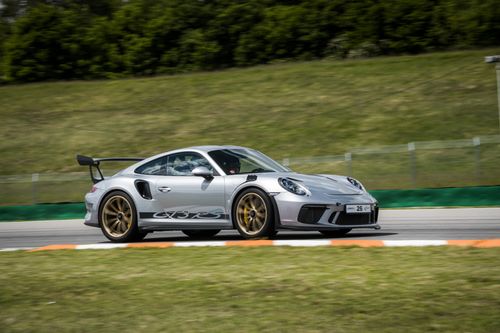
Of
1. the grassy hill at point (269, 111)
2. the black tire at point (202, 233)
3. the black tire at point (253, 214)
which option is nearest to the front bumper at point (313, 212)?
the black tire at point (253, 214)

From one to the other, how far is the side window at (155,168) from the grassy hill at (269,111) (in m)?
15.2

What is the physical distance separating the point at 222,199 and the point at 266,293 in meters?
4.52

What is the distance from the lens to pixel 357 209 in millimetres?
10359

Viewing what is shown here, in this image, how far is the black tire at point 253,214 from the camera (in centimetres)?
1007

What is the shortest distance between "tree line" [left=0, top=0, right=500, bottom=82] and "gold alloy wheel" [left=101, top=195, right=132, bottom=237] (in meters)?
26.9

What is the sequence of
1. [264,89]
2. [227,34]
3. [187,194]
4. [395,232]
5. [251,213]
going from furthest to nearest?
[227,34] → [264,89] → [395,232] → [187,194] → [251,213]

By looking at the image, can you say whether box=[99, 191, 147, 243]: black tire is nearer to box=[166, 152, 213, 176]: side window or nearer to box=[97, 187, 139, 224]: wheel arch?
box=[97, 187, 139, 224]: wheel arch

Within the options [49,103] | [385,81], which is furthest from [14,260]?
[49,103]

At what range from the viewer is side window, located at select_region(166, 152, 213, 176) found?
36.3ft

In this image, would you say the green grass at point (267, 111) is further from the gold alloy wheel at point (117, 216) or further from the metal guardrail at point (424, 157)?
the gold alloy wheel at point (117, 216)

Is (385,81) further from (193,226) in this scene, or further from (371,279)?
(371,279)

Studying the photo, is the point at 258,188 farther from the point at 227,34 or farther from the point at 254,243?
the point at 227,34

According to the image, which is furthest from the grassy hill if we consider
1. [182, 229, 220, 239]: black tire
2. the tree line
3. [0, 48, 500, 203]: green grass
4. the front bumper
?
the front bumper

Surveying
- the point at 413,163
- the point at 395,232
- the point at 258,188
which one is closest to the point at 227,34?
the point at 413,163
